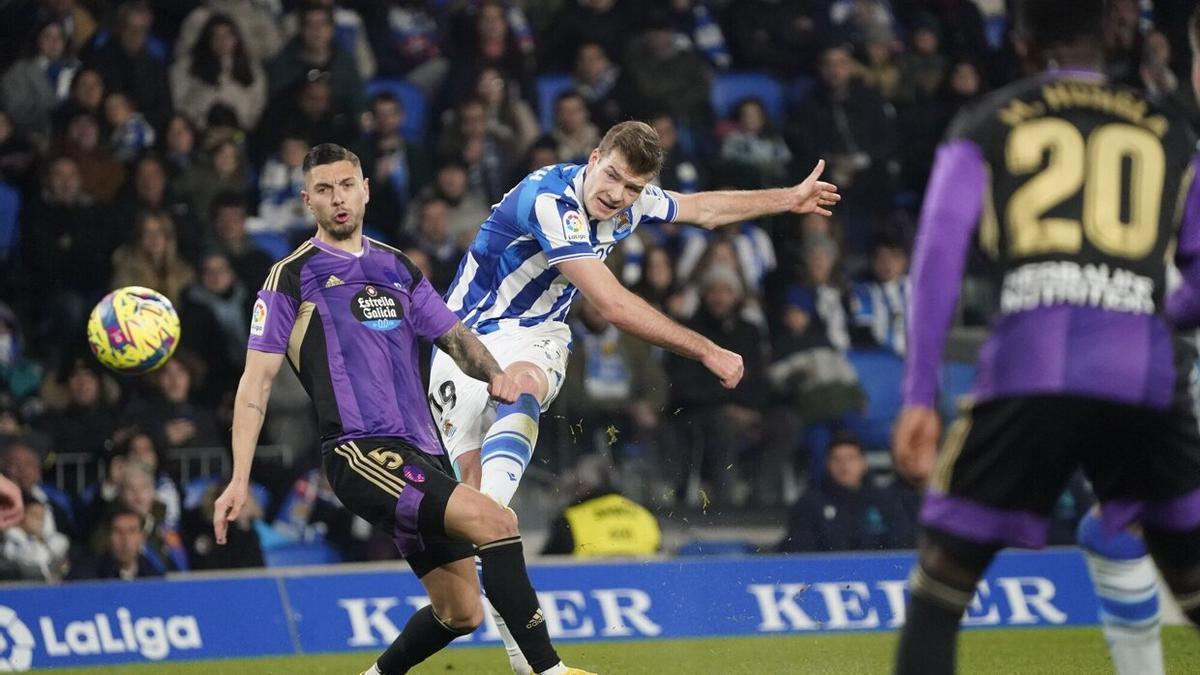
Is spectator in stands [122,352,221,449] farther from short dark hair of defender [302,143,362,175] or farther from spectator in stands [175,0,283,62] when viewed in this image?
short dark hair of defender [302,143,362,175]

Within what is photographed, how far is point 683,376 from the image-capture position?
1173cm

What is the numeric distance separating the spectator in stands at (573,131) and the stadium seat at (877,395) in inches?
104

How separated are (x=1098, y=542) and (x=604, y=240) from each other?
113 inches

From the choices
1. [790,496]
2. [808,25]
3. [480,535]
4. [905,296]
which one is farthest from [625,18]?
[480,535]

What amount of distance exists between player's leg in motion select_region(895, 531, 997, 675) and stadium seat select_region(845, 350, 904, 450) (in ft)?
25.0

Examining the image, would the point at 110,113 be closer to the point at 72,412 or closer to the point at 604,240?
the point at 72,412

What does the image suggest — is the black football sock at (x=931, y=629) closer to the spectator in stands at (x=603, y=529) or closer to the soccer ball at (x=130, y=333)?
the soccer ball at (x=130, y=333)

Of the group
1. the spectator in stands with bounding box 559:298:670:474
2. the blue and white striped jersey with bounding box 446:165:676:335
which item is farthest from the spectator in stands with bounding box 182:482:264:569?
the blue and white striped jersey with bounding box 446:165:676:335

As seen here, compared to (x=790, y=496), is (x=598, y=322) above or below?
above

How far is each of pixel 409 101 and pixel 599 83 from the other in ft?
5.33

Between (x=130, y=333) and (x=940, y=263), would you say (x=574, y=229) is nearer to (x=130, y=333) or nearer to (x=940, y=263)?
(x=130, y=333)

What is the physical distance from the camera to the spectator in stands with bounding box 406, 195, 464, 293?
1199 centimetres

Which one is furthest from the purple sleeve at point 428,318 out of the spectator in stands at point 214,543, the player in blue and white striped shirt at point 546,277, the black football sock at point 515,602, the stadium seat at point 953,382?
the stadium seat at point 953,382

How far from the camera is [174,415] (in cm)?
1140
